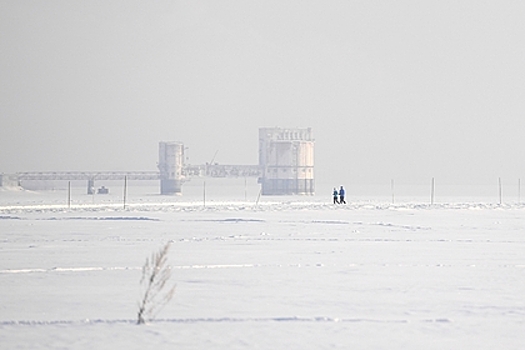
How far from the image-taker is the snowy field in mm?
10766

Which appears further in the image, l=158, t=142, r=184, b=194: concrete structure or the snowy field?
l=158, t=142, r=184, b=194: concrete structure

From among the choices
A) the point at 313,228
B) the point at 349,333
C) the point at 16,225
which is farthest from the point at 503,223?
the point at 349,333

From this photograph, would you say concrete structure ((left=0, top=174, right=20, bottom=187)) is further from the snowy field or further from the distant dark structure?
the snowy field

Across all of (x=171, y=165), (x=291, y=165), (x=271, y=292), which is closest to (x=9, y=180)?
(x=171, y=165)

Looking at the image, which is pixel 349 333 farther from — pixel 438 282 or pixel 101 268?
pixel 101 268

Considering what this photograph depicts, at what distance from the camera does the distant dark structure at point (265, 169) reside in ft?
472

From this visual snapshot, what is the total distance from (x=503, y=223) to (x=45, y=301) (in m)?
28.0

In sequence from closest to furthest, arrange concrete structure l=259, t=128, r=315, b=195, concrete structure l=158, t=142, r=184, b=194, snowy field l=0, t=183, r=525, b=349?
1. snowy field l=0, t=183, r=525, b=349
2. concrete structure l=259, t=128, r=315, b=195
3. concrete structure l=158, t=142, r=184, b=194

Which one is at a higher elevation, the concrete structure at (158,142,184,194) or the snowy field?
the concrete structure at (158,142,184,194)

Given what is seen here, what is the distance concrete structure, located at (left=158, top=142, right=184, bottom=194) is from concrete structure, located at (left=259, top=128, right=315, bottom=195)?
13803 millimetres

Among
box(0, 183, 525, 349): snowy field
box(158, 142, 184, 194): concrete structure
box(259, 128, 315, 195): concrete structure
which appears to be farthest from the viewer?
box(158, 142, 184, 194): concrete structure

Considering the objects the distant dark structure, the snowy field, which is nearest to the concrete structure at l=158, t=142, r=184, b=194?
the distant dark structure

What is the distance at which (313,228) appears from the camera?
34.8 meters

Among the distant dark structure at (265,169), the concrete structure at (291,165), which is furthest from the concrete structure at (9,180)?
the concrete structure at (291,165)
